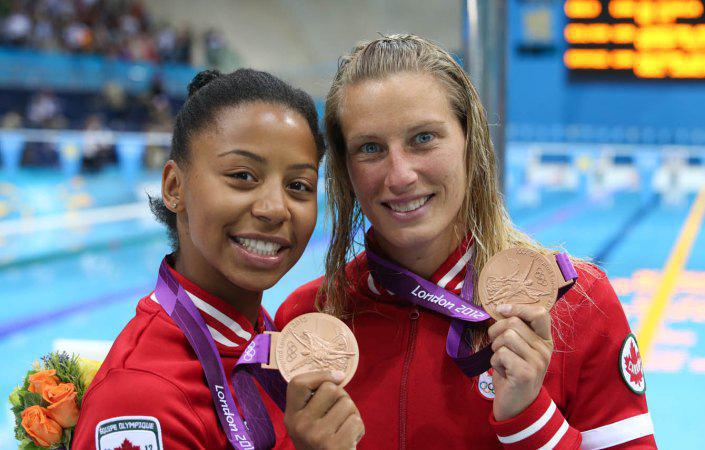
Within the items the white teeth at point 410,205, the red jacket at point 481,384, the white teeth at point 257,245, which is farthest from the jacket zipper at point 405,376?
the white teeth at point 257,245

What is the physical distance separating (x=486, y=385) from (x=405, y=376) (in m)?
0.18

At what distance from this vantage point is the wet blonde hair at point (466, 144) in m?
1.68

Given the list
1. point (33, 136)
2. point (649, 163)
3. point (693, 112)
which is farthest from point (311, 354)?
point (693, 112)

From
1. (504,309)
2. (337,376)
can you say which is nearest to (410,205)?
(504,309)

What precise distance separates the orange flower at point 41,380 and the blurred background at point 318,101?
39 cm

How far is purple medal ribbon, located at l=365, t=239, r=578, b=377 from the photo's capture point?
59.2 inches

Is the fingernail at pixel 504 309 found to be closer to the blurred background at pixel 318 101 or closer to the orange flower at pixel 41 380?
the orange flower at pixel 41 380

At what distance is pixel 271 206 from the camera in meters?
1.56

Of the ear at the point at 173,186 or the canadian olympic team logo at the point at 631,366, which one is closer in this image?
the canadian olympic team logo at the point at 631,366

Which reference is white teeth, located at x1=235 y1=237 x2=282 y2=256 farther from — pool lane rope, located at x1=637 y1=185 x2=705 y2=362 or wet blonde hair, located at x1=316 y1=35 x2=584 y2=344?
pool lane rope, located at x1=637 y1=185 x2=705 y2=362

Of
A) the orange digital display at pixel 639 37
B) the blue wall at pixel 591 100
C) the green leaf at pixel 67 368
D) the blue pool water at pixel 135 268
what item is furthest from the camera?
the blue wall at pixel 591 100

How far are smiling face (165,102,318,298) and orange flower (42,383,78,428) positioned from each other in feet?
1.39

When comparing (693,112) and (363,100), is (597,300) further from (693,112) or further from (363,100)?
(693,112)

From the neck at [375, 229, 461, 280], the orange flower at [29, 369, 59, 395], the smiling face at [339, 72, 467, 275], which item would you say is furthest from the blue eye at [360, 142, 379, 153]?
the orange flower at [29, 369, 59, 395]
